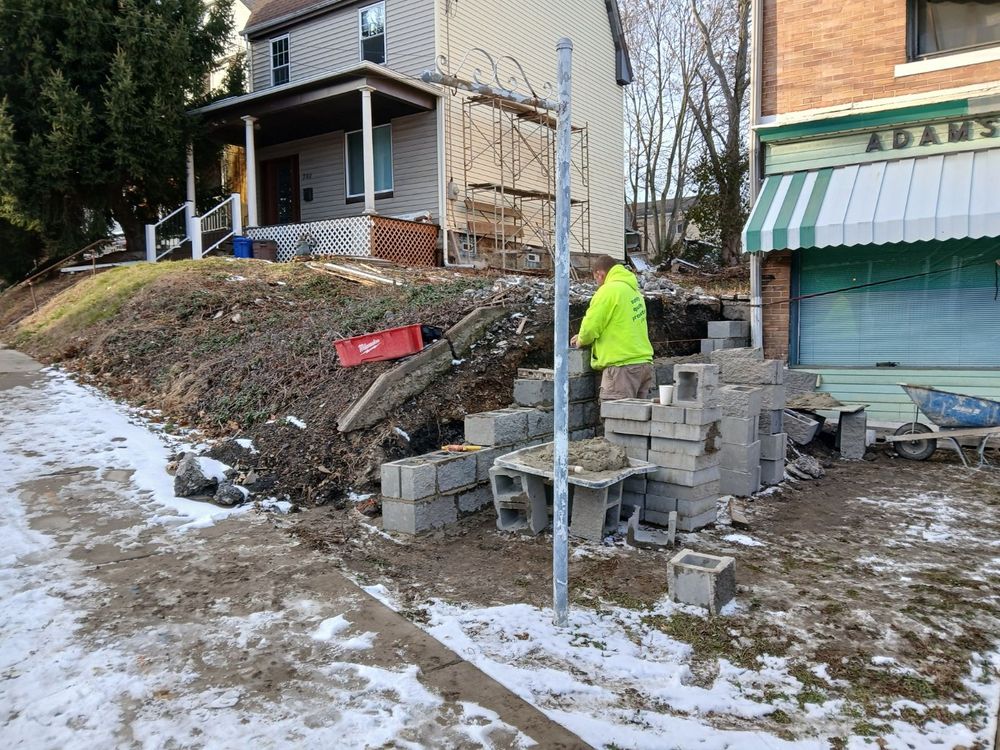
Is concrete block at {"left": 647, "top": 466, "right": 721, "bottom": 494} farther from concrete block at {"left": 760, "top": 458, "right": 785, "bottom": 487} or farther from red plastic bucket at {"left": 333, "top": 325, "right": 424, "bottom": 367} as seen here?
red plastic bucket at {"left": 333, "top": 325, "right": 424, "bottom": 367}

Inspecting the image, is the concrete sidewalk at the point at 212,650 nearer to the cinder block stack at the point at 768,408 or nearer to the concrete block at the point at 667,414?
the concrete block at the point at 667,414

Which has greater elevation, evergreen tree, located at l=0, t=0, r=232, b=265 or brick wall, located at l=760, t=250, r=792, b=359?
evergreen tree, located at l=0, t=0, r=232, b=265

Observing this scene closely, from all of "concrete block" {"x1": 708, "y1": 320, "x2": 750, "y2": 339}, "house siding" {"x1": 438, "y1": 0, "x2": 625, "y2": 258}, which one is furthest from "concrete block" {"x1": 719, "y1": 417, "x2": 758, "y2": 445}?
"house siding" {"x1": 438, "y1": 0, "x2": 625, "y2": 258}

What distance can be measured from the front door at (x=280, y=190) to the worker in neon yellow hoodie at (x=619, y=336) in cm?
1519

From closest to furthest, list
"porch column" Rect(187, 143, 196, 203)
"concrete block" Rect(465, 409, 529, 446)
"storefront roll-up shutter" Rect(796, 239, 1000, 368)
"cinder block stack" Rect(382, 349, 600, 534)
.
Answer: "cinder block stack" Rect(382, 349, 600, 534), "concrete block" Rect(465, 409, 529, 446), "storefront roll-up shutter" Rect(796, 239, 1000, 368), "porch column" Rect(187, 143, 196, 203)

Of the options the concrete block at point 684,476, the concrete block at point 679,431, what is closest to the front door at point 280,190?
the concrete block at point 679,431

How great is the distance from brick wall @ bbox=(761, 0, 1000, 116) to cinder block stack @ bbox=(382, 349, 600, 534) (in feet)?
20.1

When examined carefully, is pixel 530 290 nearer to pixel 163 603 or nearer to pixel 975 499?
pixel 975 499

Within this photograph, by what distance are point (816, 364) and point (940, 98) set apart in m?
3.82

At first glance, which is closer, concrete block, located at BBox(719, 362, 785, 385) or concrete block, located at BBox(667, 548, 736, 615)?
concrete block, located at BBox(667, 548, 736, 615)

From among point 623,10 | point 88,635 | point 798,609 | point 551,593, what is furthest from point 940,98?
point 623,10

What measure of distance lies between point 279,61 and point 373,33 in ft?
11.5

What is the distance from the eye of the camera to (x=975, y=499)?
6.89 m

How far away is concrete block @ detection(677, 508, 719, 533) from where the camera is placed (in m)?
5.77
